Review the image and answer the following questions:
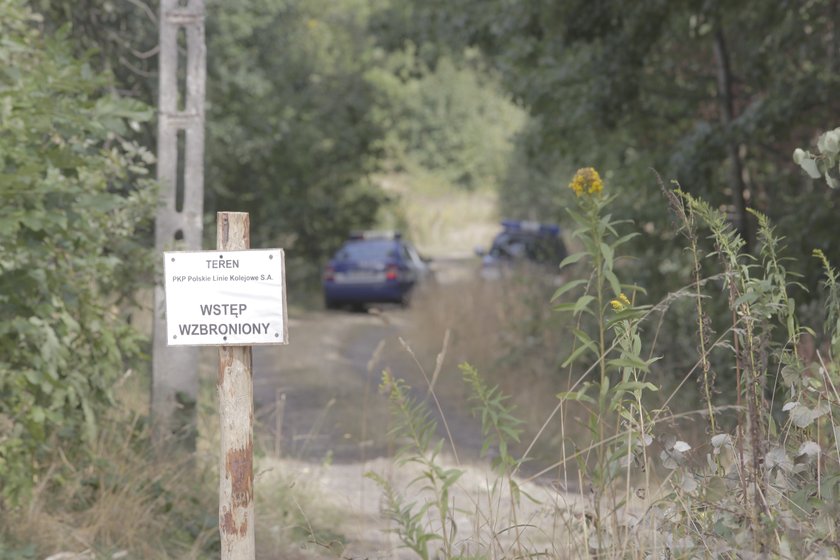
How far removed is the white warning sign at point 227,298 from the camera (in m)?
4.43

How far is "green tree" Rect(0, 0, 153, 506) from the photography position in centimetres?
609

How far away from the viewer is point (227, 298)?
14.6ft

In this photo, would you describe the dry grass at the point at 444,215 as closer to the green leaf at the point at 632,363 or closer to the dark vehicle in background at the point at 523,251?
the dark vehicle in background at the point at 523,251

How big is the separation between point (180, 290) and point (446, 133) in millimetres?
59292

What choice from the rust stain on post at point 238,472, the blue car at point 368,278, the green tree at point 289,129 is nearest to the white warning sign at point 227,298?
the rust stain on post at point 238,472

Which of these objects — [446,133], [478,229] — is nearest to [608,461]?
[478,229]

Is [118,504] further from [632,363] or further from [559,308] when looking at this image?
[632,363]

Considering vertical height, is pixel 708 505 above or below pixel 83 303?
below

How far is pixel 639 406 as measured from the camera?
3961 mm

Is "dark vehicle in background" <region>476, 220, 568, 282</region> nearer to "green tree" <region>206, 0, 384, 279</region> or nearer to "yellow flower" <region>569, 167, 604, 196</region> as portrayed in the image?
"green tree" <region>206, 0, 384, 279</region>

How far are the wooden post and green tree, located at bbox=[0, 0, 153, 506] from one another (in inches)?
64.5

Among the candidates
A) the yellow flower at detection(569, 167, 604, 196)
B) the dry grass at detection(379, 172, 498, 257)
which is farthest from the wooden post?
the dry grass at detection(379, 172, 498, 257)

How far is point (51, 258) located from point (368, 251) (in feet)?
59.0

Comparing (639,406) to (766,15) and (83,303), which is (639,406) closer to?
(83,303)
